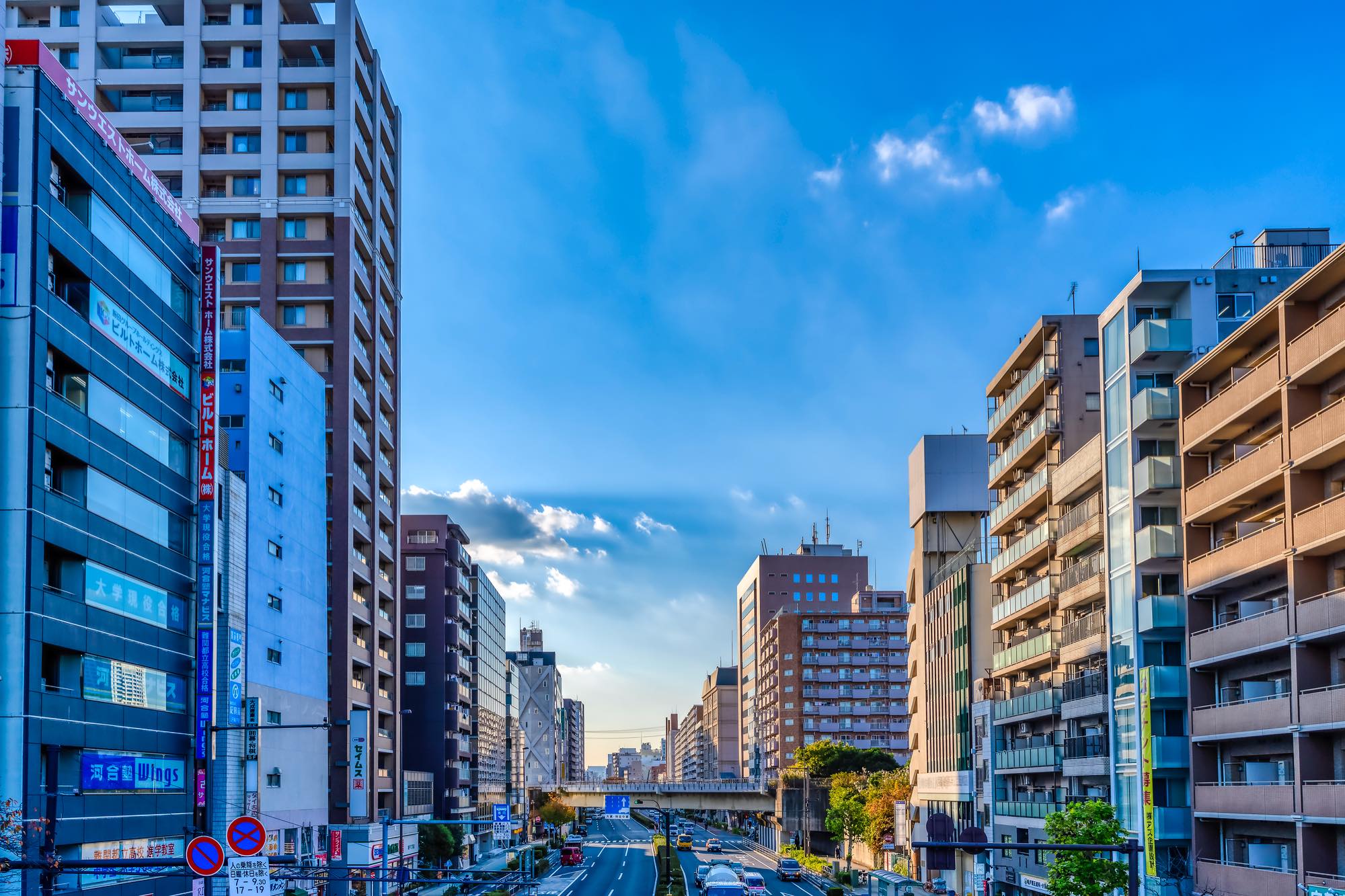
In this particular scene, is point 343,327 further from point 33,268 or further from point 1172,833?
point 1172,833

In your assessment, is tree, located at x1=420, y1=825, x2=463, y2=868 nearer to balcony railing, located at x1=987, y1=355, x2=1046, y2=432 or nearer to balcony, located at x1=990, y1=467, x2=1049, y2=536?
balcony, located at x1=990, y1=467, x2=1049, y2=536

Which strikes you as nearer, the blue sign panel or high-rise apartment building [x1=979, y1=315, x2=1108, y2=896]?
the blue sign panel

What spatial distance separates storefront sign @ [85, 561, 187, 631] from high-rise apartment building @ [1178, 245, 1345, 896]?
3988 centimetres

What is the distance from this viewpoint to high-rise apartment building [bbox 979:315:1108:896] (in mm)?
66562

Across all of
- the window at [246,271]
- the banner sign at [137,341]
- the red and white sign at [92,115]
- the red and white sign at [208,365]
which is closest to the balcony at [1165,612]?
the red and white sign at [208,365]

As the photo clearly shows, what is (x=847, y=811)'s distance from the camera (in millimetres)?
121625

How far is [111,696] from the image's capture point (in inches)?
1843

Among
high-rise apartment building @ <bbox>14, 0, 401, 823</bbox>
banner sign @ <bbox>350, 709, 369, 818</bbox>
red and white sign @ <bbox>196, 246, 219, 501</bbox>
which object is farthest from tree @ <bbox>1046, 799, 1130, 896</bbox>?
high-rise apartment building @ <bbox>14, 0, 401, 823</bbox>

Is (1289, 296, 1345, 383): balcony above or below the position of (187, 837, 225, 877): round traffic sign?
above

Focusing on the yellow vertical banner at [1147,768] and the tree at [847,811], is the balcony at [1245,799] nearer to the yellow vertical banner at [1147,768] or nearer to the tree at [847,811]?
the yellow vertical banner at [1147,768]

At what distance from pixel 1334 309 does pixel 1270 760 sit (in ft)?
54.4

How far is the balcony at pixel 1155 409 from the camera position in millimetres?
55188

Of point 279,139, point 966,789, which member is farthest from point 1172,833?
point 279,139

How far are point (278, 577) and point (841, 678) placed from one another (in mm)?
134461
